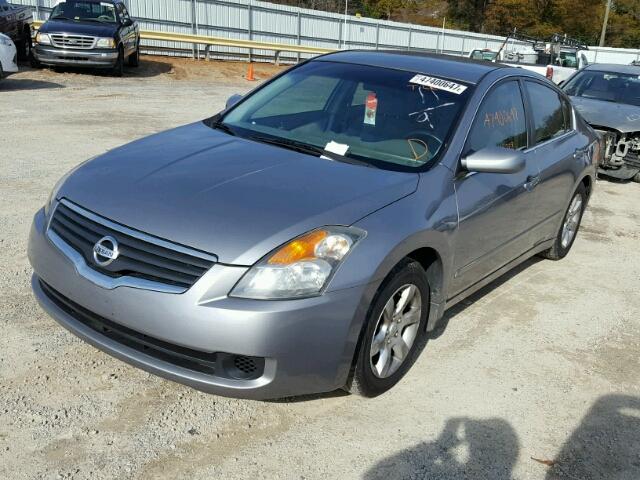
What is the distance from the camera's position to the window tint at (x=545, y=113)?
15.9ft

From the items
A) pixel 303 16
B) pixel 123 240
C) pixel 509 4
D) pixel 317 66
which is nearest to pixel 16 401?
pixel 123 240

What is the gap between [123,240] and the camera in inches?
116

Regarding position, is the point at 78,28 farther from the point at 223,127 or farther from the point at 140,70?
the point at 223,127

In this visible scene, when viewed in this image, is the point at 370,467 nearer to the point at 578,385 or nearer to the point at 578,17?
the point at 578,385

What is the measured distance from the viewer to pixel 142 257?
287 centimetres

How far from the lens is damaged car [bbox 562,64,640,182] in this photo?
9133 mm

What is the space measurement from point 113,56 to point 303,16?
14.7m

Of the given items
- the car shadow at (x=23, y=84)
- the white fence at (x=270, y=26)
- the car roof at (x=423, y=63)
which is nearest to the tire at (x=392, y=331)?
the car roof at (x=423, y=63)

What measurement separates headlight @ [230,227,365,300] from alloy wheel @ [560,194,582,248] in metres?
3.43

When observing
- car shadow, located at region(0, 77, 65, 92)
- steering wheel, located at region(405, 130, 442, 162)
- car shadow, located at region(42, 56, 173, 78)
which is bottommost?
car shadow, located at region(42, 56, 173, 78)

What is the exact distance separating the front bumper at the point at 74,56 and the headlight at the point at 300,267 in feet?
47.0

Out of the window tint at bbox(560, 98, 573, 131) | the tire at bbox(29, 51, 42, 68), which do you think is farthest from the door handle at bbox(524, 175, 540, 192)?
the tire at bbox(29, 51, 42, 68)

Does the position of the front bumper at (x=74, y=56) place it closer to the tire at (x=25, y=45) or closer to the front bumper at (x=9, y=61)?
the tire at (x=25, y=45)

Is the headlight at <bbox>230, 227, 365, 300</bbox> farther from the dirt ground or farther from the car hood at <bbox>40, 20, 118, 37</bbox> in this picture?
the car hood at <bbox>40, 20, 118, 37</bbox>
